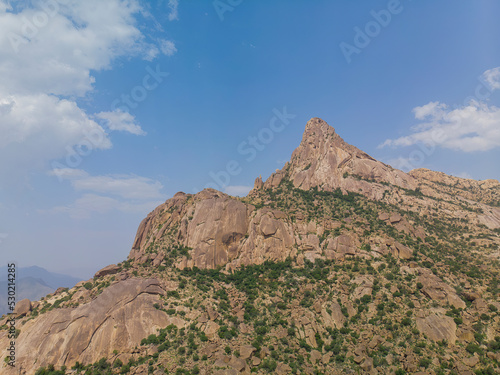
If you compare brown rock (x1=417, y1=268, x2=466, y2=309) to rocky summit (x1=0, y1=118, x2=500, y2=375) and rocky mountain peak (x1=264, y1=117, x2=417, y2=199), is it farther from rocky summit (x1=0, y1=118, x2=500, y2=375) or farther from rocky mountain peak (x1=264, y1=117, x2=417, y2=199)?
rocky mountain peak (x1=264, y1=117, x2=417, y2=199)

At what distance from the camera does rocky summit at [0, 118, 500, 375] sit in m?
48.7

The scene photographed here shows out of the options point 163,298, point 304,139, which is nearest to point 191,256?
point 163,298

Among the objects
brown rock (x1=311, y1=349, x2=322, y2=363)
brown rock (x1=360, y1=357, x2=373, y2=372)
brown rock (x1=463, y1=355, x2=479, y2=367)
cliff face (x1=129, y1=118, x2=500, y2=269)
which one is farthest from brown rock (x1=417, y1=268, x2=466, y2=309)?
brown rock (x1=311, y1=349, x2=322, y2=363)

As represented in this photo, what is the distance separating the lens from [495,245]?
8006cm

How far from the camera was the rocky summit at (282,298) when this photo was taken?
48.7m

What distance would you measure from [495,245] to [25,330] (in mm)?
128926

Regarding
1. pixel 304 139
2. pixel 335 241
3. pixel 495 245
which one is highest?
pixel 304 139

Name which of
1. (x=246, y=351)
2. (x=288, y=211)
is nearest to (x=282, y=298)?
(x=246, y=351)

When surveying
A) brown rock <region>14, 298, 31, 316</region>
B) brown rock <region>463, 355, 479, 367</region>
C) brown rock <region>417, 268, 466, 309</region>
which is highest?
brown rock <region>417, 268, 466, 309</region>

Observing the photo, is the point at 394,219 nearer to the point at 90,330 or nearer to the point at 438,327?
the point at 438,327

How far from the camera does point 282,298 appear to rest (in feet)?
217

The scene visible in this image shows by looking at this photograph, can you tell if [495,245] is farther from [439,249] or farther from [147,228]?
[147,228]

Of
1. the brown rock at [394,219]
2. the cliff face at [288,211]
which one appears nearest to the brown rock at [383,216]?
the brown rock at [394,219]

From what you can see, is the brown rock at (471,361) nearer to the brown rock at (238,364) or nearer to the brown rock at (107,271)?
the brown rock at (238,364)
